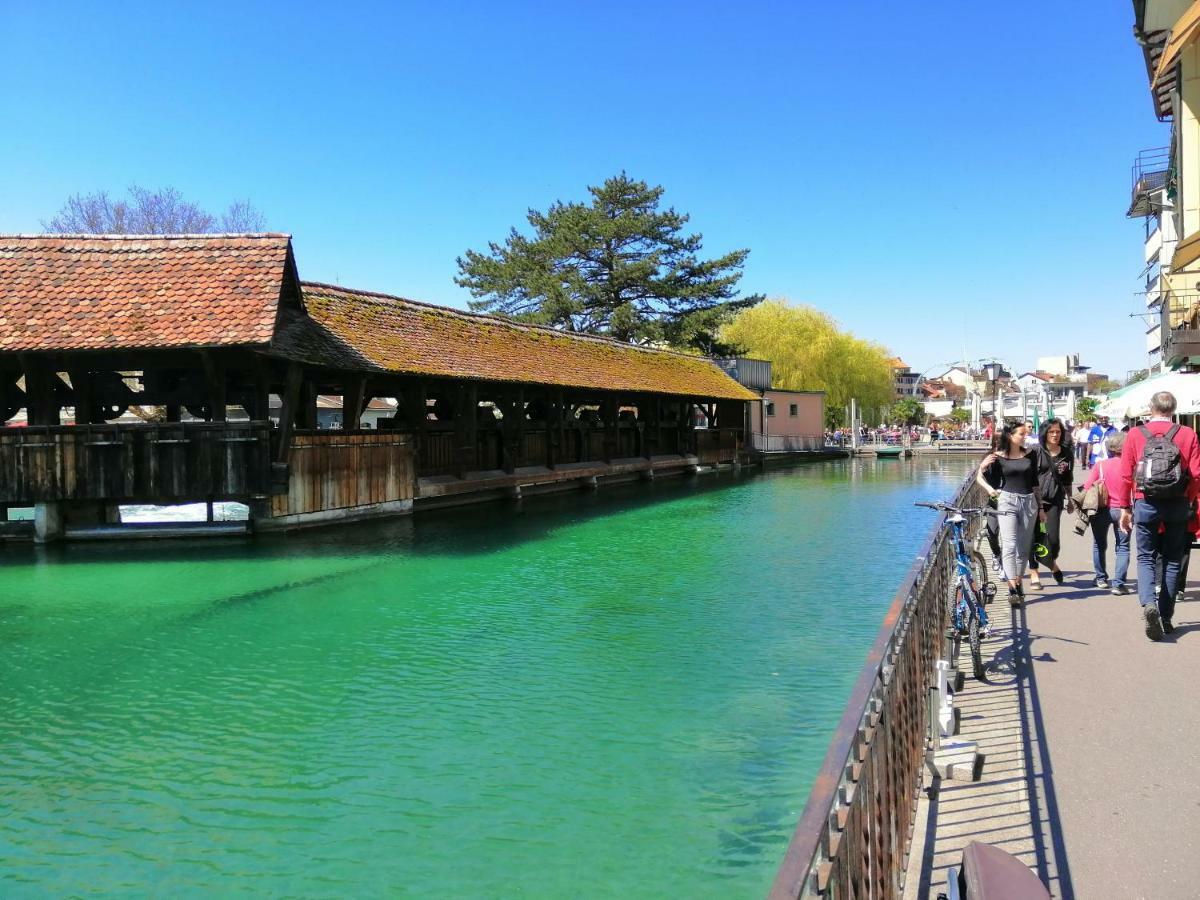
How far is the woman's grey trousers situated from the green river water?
1295mm

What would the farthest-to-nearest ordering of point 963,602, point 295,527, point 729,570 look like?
point 295,527 → point 729,570 → point 963,602

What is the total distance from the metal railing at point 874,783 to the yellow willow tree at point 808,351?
47.5m

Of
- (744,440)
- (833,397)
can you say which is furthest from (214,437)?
(833,397)

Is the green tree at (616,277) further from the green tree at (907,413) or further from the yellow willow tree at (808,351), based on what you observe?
the green tree at (907,413)

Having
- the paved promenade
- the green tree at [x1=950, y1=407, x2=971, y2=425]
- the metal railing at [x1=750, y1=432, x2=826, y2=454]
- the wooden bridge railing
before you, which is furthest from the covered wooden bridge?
the green tree at [x1=950, y1=407, x2=971, y2=425]

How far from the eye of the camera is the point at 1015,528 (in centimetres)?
715

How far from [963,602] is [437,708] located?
11.4 ft

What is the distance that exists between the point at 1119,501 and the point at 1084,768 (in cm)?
335

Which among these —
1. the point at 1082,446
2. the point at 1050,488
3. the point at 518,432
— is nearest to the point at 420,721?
the point at 1050,488

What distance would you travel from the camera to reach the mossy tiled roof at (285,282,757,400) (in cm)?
1619

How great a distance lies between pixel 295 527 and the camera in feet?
48.4

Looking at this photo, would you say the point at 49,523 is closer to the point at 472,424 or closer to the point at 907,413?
the point at 472,424

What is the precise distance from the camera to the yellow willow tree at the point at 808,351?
52.5m

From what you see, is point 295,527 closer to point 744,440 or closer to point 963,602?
point 963,602
